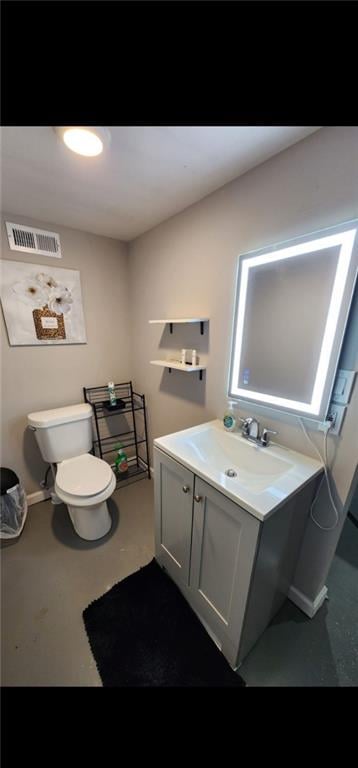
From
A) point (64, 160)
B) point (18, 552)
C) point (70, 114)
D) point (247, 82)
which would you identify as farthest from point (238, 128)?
point (18, 552)

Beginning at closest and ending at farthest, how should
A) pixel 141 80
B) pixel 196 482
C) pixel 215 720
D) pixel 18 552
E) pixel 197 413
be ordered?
pixel 141 80
pixel 215 720
pixel 196 482
pixel 18 552
pixel 197 413

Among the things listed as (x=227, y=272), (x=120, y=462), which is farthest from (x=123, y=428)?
(x=227, y=272)

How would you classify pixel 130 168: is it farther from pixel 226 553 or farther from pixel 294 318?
pixel 226 553

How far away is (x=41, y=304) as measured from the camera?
1688mm

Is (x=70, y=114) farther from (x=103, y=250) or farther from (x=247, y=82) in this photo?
(x=103, y=250)

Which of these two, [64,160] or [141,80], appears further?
[64,160]

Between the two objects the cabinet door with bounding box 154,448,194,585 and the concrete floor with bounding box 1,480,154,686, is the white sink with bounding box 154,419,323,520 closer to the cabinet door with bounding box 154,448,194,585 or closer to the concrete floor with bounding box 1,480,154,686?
the cabinet door with bounding box 154,448,194,585

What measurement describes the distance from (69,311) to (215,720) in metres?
2.29

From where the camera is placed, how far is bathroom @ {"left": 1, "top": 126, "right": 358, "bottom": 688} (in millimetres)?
906

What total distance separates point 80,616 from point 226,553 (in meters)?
0.88

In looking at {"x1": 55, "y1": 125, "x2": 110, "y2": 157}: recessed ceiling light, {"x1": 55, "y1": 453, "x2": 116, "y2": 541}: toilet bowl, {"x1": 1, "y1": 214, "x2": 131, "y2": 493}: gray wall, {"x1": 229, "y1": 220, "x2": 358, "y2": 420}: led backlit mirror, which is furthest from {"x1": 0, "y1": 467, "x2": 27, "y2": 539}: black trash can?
{"x1": 55, "y1": 125, "x2": 110, "y2": 157}: recessed ceiling light

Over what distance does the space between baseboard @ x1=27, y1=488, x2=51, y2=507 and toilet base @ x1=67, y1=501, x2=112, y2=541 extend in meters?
0.56

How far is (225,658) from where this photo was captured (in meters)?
0.98

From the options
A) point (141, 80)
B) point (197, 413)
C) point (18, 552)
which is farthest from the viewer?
point (197, 413)
